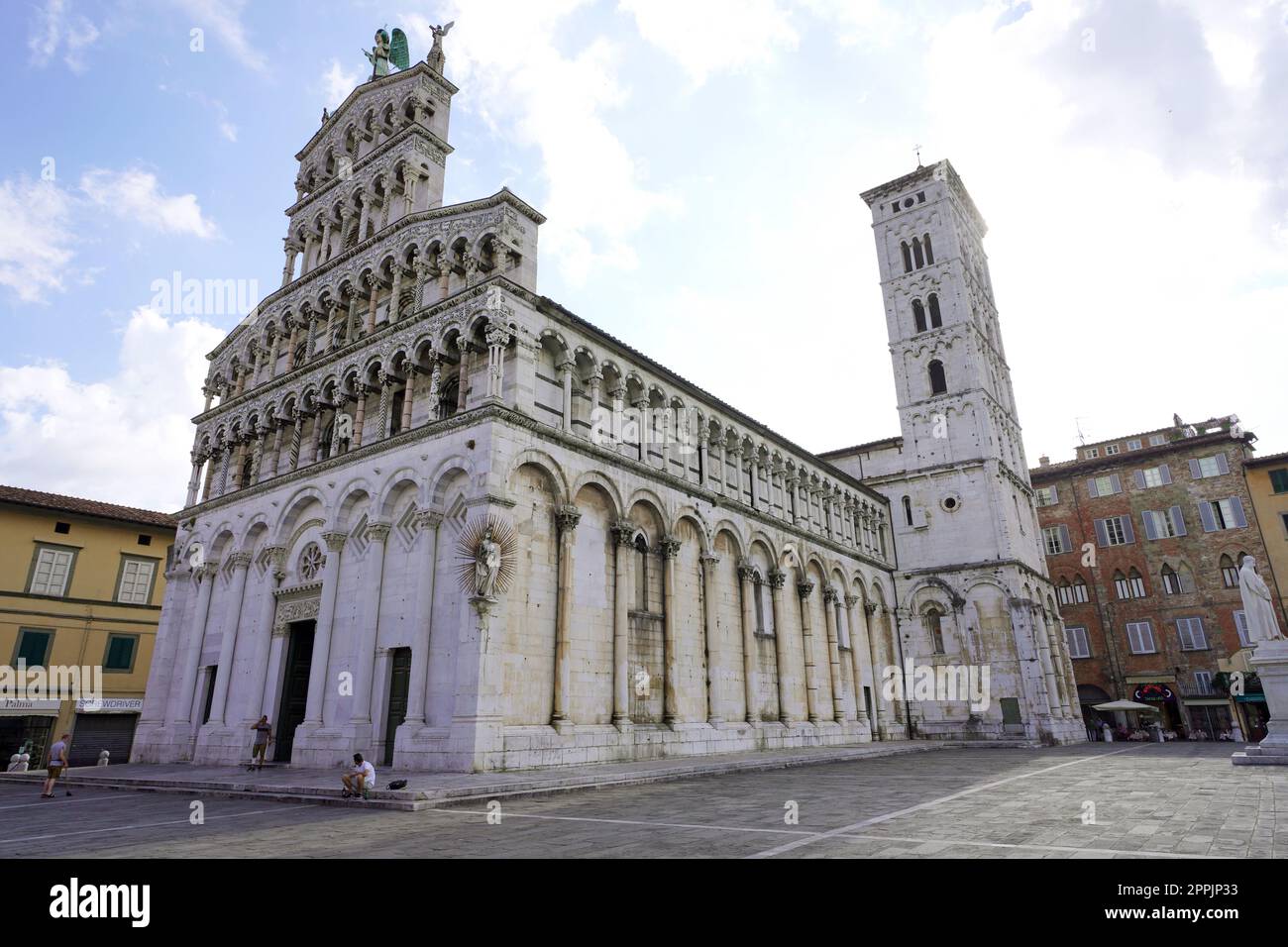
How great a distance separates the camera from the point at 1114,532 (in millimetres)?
43594

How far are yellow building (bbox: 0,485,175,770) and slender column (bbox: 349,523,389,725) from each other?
19470 mm

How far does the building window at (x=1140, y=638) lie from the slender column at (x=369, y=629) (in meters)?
42.6

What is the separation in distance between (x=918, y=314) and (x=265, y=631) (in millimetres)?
38918

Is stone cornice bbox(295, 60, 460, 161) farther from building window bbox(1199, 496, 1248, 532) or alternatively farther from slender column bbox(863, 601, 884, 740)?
building window bbox(1199, 496, 1248, 532)

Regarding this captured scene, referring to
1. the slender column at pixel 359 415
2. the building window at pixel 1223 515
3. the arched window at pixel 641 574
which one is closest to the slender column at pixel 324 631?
the slender column at pixel 359 415

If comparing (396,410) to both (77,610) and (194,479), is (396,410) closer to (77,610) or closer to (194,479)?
(194,479)

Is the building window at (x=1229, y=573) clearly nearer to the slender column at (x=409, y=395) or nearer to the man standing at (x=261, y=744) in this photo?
the slender column at (x=409, y=395)

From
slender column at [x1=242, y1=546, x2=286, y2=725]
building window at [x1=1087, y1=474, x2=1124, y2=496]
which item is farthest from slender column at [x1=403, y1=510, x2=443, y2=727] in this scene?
building window at [x1=1087, y1=474, x2=1124, y2=496]

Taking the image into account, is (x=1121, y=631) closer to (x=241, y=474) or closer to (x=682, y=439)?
(x=682, y=439)

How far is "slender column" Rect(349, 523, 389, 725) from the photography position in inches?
737

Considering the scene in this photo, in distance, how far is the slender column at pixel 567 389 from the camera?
21.0 m

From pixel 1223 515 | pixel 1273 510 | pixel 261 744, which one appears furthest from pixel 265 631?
pixel 1273 510

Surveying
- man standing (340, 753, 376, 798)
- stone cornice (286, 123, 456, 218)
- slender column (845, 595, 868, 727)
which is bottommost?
man standing (340, 753, 376, 798)


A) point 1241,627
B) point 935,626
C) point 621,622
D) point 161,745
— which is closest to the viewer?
point 621,622
